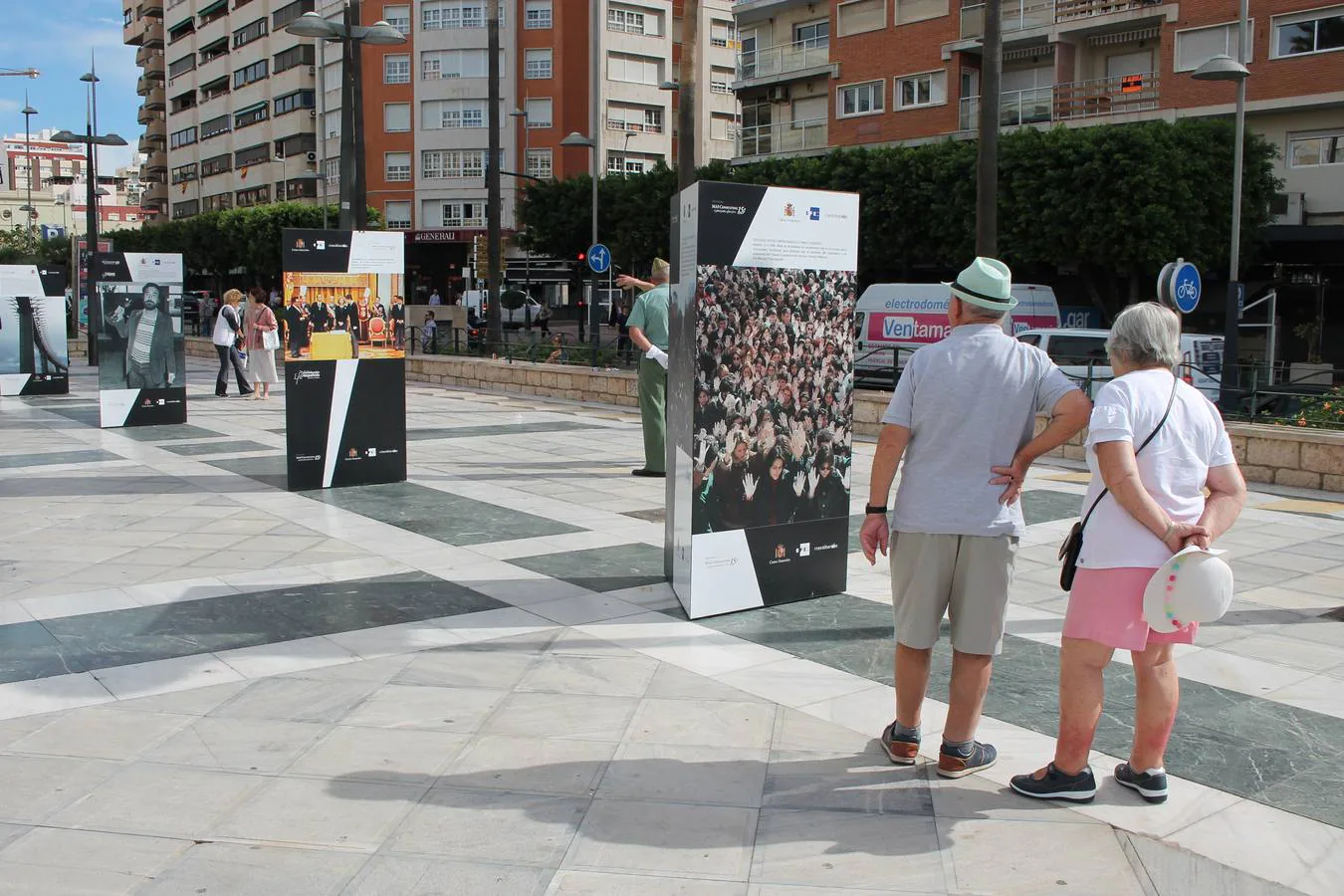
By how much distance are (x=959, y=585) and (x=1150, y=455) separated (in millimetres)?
775

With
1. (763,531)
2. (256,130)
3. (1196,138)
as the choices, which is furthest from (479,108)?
(763,531)

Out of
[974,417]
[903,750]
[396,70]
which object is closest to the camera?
[974,417]

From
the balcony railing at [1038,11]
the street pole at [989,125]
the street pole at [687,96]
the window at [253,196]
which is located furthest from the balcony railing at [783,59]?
the window at [253,196]

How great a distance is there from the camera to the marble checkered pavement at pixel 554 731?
3523mm

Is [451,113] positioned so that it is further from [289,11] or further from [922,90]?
[922,90]

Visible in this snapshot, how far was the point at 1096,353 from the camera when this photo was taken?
20578 mm

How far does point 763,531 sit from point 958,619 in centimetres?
238

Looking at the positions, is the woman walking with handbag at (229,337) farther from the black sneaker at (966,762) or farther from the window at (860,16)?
the window at (860,16)

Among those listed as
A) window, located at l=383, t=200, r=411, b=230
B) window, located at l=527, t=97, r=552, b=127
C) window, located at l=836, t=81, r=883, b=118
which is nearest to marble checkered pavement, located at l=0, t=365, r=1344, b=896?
window, located at l=836, t=81, r=883, b=118

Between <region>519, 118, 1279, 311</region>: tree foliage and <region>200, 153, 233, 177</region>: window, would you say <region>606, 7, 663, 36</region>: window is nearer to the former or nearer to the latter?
<region>200, 153, 233, 177</region>: window

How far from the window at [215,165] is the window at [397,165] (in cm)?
1823

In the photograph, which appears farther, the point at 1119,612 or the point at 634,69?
the point at 634,69

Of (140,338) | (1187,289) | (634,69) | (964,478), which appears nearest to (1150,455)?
(964,478)

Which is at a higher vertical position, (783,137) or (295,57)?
(295,57)
